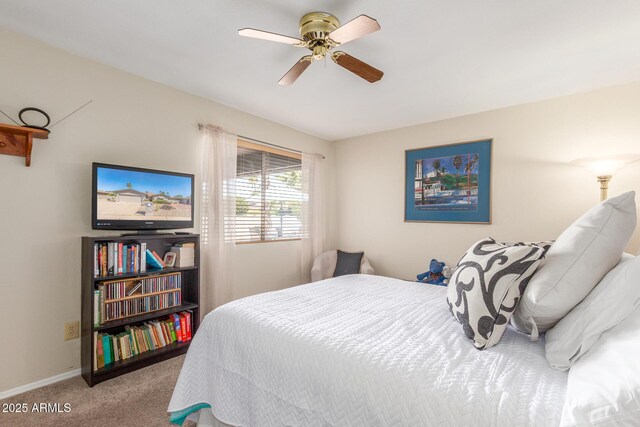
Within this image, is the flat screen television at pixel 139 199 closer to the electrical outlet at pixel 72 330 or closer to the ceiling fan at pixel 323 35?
the electrical outlet at pixel 72 330

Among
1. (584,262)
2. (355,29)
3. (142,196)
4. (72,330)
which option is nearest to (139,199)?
(142,196)

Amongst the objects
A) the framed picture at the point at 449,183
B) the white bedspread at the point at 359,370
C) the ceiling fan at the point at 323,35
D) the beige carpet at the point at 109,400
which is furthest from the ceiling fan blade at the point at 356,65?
the beige carpet at the point at 109,400

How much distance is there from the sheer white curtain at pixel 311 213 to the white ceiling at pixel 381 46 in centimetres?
119

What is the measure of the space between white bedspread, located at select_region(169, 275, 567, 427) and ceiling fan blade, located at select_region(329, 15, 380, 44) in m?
1.55

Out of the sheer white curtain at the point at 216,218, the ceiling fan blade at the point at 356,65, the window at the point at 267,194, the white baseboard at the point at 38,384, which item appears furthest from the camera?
the window at the point at 267,194

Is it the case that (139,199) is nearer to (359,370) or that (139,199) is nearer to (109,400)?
(109,400)

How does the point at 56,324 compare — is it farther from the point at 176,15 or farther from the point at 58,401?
the point at 176,15

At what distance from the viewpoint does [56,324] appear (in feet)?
7.50

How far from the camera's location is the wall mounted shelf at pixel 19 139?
2.01 meters

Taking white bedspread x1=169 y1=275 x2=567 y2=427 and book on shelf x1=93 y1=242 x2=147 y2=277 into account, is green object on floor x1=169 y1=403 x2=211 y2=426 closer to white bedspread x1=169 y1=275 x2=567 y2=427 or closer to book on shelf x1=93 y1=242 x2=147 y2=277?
white bedspread x1=169 y1=275 x2=567 y2=427

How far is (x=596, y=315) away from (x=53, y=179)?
127 inches

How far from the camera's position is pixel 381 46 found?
221 cm

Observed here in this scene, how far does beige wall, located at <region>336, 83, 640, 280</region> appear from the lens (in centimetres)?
281

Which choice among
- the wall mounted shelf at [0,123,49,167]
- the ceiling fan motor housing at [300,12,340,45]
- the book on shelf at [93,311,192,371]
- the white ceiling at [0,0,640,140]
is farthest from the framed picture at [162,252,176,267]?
the ceiling fan motor housing at [300,12,340,45]
